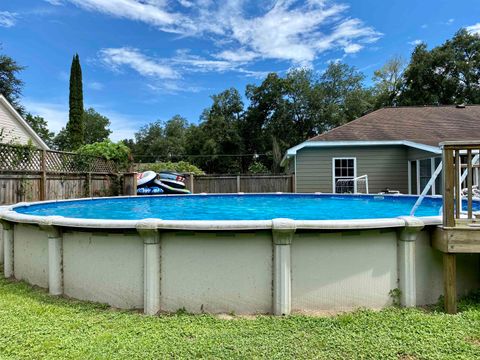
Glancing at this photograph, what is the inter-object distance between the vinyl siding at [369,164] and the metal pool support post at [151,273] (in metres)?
10.8

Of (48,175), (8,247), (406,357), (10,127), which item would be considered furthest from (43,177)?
(10,127)

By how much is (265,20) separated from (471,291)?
67.6 ft

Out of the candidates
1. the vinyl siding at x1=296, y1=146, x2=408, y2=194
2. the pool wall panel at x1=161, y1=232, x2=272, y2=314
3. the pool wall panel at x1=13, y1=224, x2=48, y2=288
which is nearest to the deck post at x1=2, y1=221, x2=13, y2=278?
the pool wall panel at x1=13, y1=224, x2=48, y2=288

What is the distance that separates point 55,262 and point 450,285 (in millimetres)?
3686

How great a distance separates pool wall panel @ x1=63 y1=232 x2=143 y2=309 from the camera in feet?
9.36

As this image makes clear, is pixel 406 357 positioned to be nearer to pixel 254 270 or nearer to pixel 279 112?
pixel 254 270

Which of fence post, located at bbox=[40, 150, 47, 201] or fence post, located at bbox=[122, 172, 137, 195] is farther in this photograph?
fence post, located at bbox=[122, 172, 137, 195]

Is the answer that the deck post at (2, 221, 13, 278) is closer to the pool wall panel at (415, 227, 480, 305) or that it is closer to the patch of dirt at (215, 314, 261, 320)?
the patch of dirt at (215, 314, 261, 320)

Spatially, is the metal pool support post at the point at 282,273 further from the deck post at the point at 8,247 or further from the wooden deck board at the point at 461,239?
the deck post at the point at 8,247

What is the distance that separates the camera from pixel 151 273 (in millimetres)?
2758

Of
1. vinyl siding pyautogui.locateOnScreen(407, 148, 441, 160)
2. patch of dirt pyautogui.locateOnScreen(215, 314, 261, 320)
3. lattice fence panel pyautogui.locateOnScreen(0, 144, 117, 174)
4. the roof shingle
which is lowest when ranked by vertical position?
patch of dirt pyautogui.locateOnScreen(215, 314, 261, 320)

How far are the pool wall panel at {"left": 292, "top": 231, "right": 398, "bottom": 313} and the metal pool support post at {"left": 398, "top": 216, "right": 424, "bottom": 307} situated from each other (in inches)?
4.5

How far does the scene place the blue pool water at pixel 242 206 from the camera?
20.9 ft

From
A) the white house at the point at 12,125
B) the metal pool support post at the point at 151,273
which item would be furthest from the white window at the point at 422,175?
the white house at the point at 12,125
